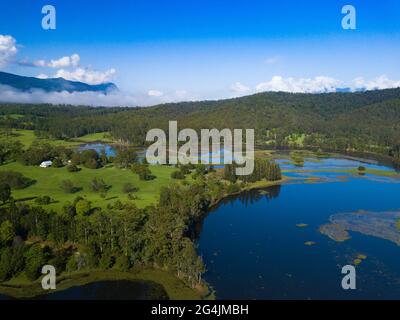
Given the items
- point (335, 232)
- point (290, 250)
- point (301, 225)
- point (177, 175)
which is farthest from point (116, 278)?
point (177, 175)

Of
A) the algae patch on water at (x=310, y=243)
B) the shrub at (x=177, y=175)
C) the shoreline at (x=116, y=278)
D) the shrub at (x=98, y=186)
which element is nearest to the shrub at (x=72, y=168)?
the shrub at (x=98, y=186)

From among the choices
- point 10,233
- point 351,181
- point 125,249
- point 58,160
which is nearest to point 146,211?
point 125,249

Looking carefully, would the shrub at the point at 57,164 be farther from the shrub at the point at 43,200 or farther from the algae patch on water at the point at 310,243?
the algae patch on water at the point at 310,243

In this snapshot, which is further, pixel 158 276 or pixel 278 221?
pixel 278 221

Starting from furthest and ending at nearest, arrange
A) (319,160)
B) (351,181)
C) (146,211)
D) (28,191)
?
(319,160)
(351,181)
(28,191)
(146,211)
